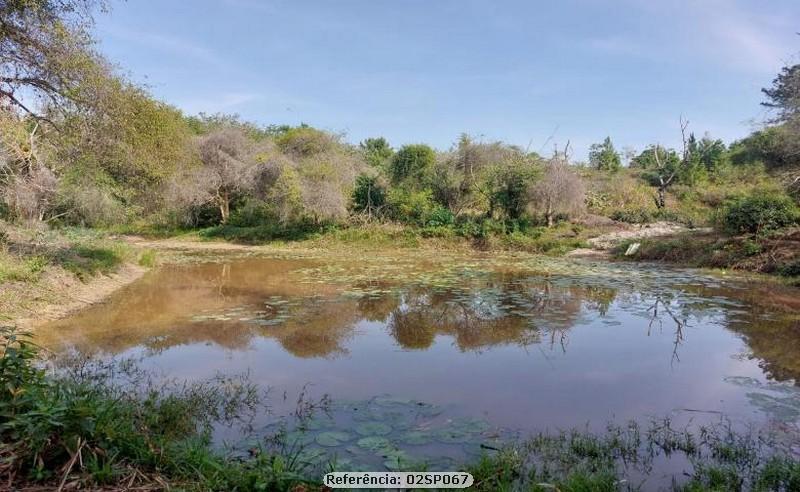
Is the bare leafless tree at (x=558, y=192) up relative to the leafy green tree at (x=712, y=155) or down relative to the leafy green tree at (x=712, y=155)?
down

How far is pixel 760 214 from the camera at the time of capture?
15.3 meters

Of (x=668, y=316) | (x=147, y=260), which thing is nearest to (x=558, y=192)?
(x=668, y=316)

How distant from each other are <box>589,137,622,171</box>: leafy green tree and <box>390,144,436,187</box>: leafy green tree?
48.8 ft

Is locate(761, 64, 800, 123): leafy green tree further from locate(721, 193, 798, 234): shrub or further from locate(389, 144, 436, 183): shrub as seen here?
locate(389, 144, 436, 183): shrub

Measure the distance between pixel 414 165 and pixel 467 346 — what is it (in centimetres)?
1769

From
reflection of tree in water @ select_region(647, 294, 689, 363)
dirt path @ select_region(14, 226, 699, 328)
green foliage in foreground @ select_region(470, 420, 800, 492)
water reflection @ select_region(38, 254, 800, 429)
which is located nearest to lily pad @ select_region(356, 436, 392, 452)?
green foliage in foreground @ select_region(470, 420, 800, 492)

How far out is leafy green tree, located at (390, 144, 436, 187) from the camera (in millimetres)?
24250

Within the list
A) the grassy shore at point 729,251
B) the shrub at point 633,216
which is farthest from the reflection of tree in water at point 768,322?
the shrub at point 633,216

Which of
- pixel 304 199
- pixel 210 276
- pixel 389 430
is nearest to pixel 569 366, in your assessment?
pixel 389 430

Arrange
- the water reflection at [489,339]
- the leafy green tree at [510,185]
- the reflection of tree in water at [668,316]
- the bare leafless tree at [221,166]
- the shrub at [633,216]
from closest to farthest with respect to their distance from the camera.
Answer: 1. the water reflection at [489,339]
2. the reflection of tree in water at [668,316]
3. the leafy green tree at [510,185]
4. the shrub at [633,216]
5. the bare leafless tree at [221,166]

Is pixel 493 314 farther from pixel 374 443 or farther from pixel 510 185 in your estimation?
pixel 510 185

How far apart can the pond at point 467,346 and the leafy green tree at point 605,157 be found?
23.2 metres

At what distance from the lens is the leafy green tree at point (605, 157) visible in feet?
115

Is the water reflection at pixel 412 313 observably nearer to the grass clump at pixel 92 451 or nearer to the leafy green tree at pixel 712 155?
the grass clump at pixel 92 451
